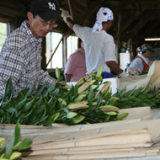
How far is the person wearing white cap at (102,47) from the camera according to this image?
2.05 meters

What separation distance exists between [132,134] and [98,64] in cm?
168

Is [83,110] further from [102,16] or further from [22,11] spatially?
[22,11]

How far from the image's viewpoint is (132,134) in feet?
1.60

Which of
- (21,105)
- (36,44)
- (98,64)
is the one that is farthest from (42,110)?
(98,64)

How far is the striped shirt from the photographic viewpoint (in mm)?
1105

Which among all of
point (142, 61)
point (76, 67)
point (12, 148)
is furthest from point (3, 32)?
point (12, 148)

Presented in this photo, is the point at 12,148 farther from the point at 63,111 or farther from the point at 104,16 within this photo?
the point at 104,16

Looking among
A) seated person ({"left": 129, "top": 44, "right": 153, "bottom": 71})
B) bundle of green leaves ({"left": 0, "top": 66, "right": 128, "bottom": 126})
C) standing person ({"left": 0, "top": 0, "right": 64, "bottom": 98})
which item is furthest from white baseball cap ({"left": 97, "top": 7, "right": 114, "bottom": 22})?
seated person ({"left": 129, "top": 44, "right": 153, "bottom": 71})

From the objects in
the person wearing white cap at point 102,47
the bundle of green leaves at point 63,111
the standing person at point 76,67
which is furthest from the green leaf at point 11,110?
the standing person at point 76,67

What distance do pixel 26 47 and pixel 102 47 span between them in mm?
1020

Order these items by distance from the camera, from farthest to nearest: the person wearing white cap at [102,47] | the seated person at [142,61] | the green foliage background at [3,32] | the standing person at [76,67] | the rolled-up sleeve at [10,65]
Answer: the green foliage background at [3,32] < the seated person at [142,61] < the standing person at [76,67] < the person wearing white cap at [102,47] < the rolled-up sleeve at [10,65]

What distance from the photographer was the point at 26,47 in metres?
1.21

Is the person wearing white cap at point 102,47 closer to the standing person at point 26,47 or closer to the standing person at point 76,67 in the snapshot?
the standing person at point 76,67

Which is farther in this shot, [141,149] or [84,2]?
[84,2]
